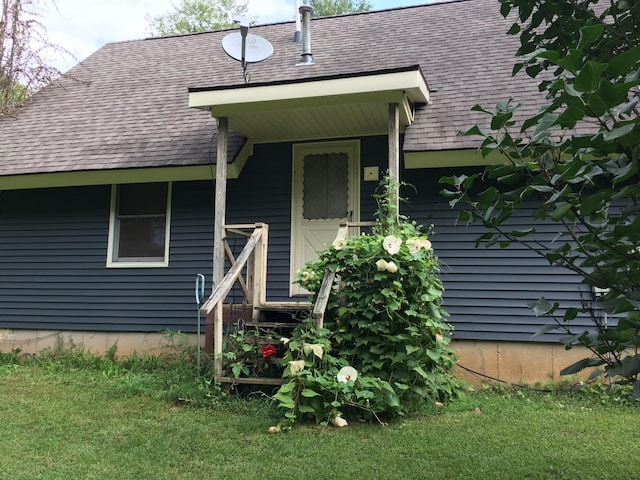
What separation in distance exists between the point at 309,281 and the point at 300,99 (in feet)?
6.24

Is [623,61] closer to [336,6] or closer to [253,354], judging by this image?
[253,354]

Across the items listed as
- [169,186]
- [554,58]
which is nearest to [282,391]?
[554,58]

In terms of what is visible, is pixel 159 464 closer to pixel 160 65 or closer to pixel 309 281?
pixel 309 281

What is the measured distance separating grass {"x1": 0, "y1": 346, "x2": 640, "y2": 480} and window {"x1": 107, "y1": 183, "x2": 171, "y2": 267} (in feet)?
7.44

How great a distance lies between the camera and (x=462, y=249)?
19.1 ft

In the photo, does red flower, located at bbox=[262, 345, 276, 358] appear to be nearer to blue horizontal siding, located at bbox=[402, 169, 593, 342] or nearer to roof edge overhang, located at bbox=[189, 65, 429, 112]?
blue horizontal siding, located at bbox=[402, 169, 593, 342]

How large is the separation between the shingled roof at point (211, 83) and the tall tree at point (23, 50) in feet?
1.62

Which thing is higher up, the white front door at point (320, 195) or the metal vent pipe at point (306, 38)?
the metal vent pipe at point (306, 38)

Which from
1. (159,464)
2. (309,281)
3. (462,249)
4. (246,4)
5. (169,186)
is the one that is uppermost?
(246,4)

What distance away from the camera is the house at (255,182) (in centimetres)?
549

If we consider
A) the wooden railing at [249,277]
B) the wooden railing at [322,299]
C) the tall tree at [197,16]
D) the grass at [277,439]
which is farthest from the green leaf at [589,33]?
the tall tree at [197,16]

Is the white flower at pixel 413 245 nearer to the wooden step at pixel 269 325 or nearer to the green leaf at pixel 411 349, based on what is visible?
the green leaf at pixel 411 349

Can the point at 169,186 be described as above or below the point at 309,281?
above

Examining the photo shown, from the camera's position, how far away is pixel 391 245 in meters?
4.09
